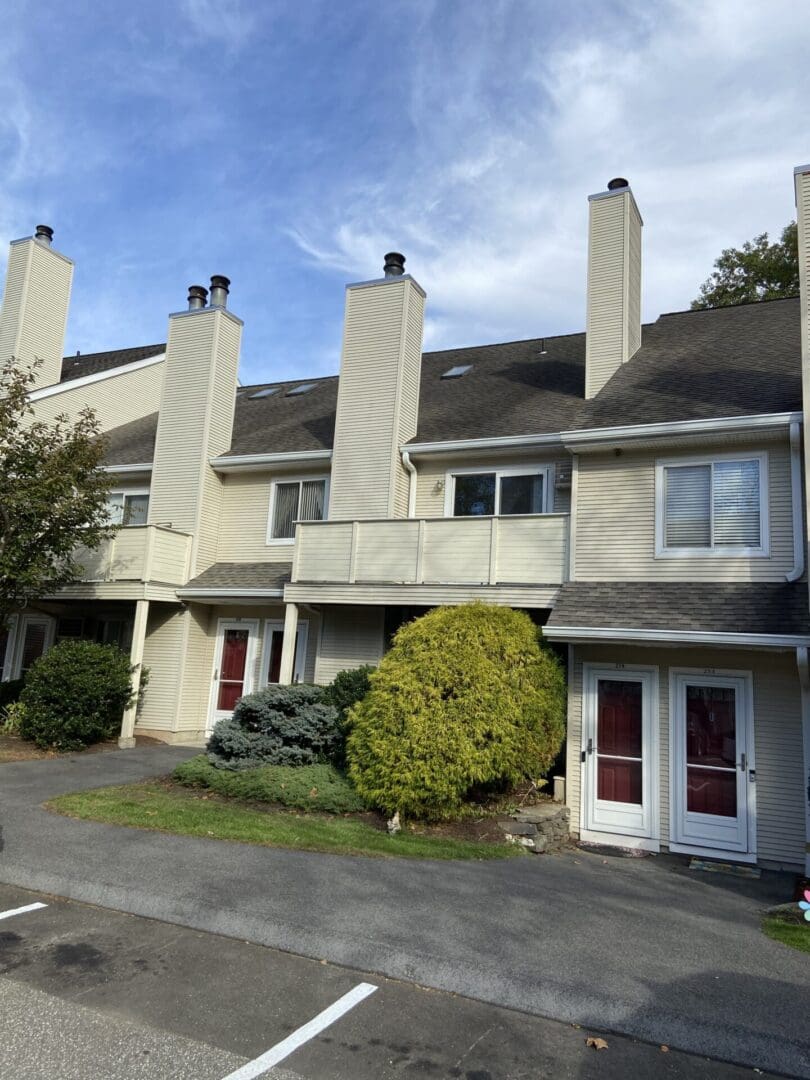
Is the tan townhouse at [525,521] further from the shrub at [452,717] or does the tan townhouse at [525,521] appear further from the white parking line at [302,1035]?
the white parking line at [302,1035]

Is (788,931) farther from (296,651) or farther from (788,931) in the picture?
(296,651)

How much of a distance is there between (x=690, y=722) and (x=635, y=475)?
12.6 ft

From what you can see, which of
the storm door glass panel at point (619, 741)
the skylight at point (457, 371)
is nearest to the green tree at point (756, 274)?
the skylight at point (457, 371)

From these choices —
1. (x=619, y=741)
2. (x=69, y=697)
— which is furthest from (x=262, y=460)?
(x=619, y=741)

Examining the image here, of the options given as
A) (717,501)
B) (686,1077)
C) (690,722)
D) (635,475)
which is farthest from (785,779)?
(686,1077)

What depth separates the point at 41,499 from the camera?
13430 mm

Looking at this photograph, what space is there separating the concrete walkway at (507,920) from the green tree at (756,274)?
20.3 metres

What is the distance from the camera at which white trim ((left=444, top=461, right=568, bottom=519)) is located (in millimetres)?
13406

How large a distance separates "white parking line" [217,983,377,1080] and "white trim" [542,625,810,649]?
19.9 ft

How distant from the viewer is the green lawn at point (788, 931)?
6340 millimetres

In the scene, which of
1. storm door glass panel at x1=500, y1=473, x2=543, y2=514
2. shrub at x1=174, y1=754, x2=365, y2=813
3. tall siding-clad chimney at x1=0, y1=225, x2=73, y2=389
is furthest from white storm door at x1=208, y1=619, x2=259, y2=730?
tall siding-clad chimney at x1=0, y1=225, x2=73, y2=389

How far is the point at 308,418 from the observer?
18.2 m

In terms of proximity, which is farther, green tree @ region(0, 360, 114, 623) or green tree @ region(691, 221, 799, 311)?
green tree @ region(691, 221, 799, 311)

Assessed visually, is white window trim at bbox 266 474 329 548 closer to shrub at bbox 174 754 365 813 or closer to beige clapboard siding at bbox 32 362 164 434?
beige clapboard siding at bbox 32 362 164 434
